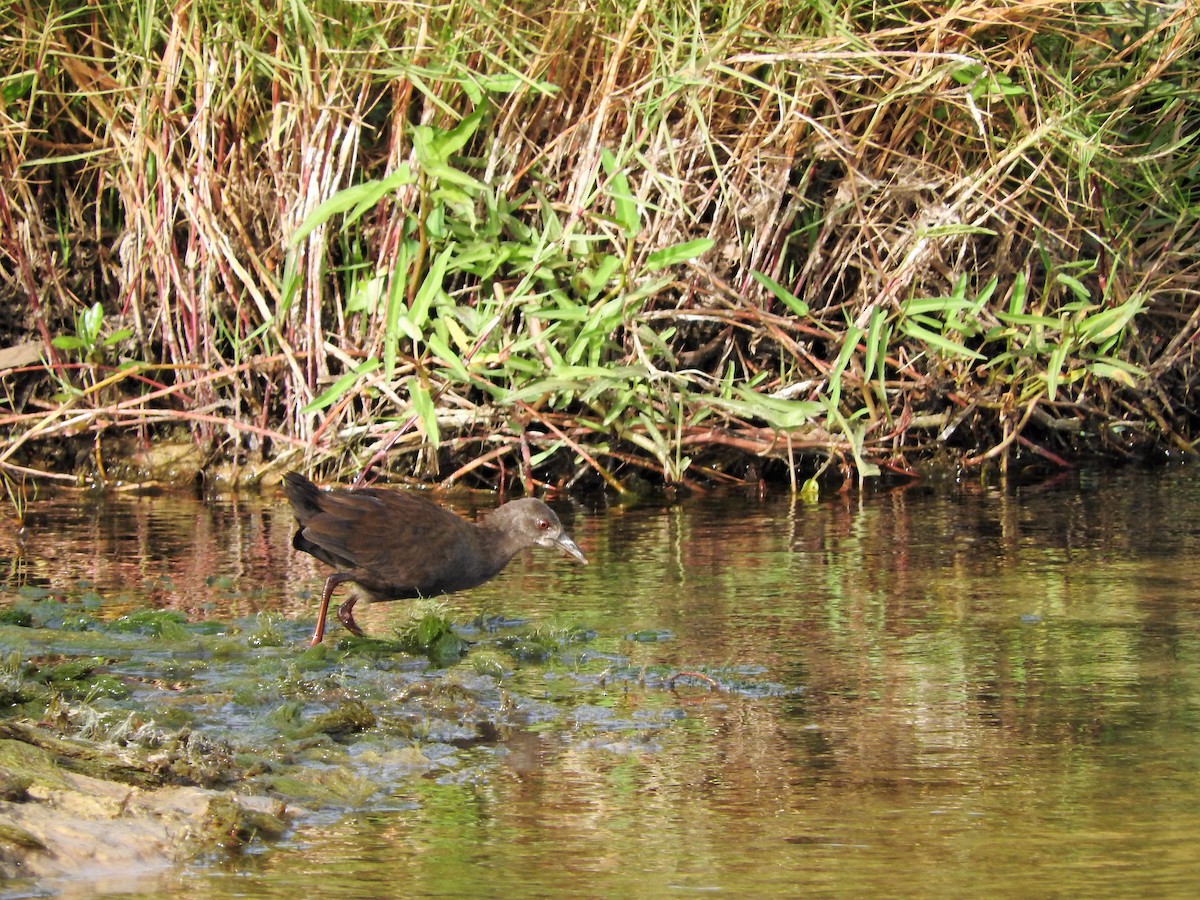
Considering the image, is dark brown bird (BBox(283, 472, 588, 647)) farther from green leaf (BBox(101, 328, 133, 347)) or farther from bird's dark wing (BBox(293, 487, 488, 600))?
green leaf (BBox(101, 328, 133, 347))

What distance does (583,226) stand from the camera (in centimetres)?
762

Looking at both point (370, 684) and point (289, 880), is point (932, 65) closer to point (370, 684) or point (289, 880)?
point (370, 684)

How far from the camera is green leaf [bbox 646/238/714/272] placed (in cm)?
719

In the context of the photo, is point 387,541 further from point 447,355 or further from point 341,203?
point 341,203

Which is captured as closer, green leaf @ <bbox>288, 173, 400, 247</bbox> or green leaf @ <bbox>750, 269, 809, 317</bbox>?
green leaf @ <bbox>288, 173, 400, 247</bbox>

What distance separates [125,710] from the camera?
436cm

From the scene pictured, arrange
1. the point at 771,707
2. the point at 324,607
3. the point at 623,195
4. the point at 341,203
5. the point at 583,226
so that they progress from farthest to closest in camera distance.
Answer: the point at 583,226 → the point at 623,195 → the point at 341,203 → the point at 324,607 → the point at 771,707

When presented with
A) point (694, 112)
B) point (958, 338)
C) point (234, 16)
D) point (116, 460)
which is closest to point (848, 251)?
point (958, 338)

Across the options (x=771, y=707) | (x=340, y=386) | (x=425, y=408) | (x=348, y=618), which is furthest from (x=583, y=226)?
(x=771, y=707)

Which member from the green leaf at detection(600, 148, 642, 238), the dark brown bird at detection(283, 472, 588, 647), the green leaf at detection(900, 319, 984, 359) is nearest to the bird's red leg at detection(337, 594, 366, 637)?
the dark brown bird at detection(283, 472, 588, 647)

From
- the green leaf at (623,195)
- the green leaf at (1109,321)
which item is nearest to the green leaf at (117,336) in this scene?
the green leaf at (623,195)

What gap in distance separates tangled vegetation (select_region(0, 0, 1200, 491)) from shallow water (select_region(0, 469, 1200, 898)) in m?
0.68

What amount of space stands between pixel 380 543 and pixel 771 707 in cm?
155

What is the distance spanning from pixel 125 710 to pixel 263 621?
1.10 metres
